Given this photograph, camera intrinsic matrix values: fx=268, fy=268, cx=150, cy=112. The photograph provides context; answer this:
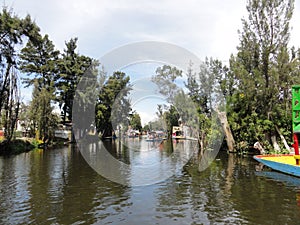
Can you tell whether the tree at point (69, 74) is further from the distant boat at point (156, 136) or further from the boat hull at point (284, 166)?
the boat hull at point (284, 166)

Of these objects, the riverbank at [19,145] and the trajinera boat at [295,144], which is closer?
the trajinera boat at [295,144]

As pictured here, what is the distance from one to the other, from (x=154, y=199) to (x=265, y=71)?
17.5 meters

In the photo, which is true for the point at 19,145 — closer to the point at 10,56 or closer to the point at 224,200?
the point at 10,56

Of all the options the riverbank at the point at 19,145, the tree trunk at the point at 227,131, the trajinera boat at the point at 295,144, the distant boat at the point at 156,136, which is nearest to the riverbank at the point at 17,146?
the riverbank at the point at 19,145

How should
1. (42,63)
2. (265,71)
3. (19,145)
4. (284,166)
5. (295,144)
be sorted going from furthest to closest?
(42,63)
(19,145)
(265,71)
(284,166)
(295,144)

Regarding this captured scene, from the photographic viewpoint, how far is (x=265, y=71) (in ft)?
75.6

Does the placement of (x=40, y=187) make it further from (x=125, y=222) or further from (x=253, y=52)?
(x=253, y=52)

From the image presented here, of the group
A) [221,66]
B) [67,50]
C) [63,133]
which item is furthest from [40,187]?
[67,50]

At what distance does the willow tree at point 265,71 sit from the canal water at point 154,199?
386 inches

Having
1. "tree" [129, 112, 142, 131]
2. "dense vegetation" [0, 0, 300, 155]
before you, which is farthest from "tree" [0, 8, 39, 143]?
"tree" [129, 112, 142, 131]

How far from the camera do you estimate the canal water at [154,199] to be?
8.09 metres

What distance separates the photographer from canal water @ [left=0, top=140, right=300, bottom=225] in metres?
8.09

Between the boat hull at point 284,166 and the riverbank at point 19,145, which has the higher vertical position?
the riverbank at point 19,145

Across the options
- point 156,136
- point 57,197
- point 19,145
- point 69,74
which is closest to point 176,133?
point 156,136
